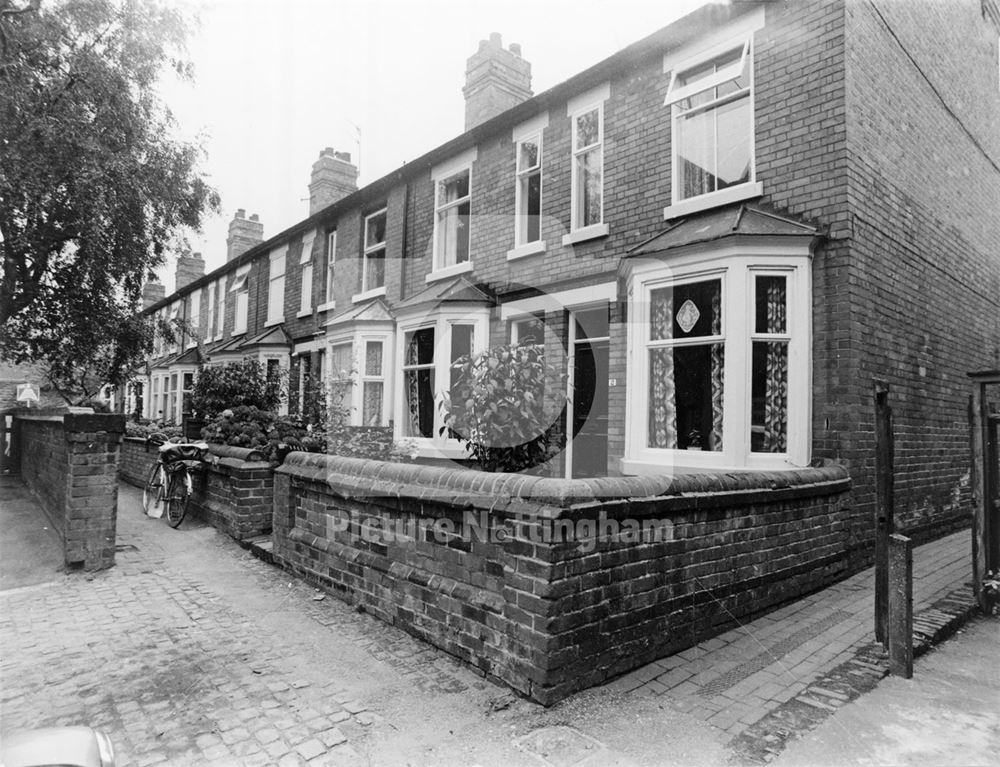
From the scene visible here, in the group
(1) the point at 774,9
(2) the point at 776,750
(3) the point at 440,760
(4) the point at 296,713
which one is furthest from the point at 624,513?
(1) the point at 774,9

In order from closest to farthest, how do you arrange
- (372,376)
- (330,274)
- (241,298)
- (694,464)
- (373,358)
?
(694,464)
(372,376)
(373,358)
(330,274)
(241,298)

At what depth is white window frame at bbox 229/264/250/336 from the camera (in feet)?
61.0

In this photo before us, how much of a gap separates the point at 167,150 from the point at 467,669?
37.9 ft

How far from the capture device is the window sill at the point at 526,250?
8805 millimetres

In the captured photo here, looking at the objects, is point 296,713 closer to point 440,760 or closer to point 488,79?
point 440,760

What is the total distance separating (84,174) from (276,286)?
7.40 meters

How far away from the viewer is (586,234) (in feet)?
26.7

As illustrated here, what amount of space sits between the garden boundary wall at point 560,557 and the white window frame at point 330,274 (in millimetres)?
9574

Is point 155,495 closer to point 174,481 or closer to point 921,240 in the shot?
point 174,481

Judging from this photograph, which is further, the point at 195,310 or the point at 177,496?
the point at 195,310

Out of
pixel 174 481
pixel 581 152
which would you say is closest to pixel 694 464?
pixel 581 152

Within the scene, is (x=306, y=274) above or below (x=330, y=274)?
above

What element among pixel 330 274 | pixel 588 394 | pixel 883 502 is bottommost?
pixel 883 502

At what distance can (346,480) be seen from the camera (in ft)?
15.3
